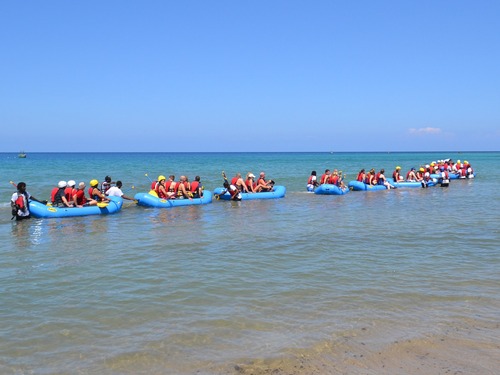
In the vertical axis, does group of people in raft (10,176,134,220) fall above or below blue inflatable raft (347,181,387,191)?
above

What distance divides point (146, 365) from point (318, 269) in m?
3.31

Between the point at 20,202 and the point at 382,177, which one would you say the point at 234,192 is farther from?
the point at 382,177

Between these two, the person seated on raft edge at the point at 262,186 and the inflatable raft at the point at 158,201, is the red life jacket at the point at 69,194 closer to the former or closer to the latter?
the inflatable raft at the point at 158,201

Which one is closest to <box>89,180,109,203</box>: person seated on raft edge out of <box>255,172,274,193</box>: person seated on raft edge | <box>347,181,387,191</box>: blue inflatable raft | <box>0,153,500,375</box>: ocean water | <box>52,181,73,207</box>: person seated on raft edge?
<box>52,181,73,207</box>: person seated on raft edge

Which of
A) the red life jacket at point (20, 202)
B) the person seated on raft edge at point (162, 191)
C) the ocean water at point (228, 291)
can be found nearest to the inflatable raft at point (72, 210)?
the red life jacket at point (20, 202)

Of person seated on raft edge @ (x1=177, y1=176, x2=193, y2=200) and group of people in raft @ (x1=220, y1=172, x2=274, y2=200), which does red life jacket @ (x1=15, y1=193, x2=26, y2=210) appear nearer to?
person seated on raft edge @ (x1=177, y1=176, x2=193, y2=200)

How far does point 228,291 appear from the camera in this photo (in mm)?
5484

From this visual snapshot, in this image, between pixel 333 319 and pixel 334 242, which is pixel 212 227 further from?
pixel 333 319

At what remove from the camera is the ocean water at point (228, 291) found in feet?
12.9

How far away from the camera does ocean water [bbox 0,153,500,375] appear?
3.93 metres

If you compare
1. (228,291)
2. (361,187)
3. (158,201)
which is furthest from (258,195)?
(228,291)

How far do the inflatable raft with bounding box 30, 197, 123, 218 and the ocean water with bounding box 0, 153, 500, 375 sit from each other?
110 cm

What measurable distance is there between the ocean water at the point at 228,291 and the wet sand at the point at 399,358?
0.04 m

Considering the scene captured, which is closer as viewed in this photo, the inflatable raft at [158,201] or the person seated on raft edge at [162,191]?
the inflatable raft at [158,201]
